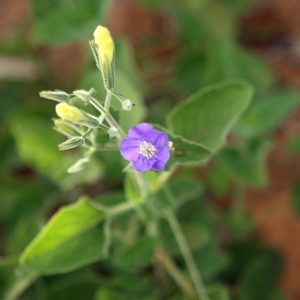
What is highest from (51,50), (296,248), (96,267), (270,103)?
(51,50)

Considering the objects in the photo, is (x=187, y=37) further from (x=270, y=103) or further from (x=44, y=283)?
(x=44, y=283)

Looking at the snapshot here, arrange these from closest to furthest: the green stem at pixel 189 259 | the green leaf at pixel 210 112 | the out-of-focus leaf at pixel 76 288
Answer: the green leaf at pixel 210 112 → the green stem at pixel 189 259 → the out-of-focus leaf at pixel 76 288

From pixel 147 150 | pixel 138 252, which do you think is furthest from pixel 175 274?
pixel 147 150

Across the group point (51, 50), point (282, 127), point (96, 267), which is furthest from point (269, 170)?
point (51, 50)

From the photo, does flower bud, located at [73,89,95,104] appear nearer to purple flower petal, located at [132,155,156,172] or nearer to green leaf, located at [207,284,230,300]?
purple flower petal, located at [132,155,156,172]

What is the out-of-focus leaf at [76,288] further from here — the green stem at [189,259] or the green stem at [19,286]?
the green stem at [189,259]

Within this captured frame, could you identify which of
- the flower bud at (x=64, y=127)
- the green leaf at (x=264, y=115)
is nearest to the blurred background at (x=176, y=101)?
the green leaf at (x=264, y=115)

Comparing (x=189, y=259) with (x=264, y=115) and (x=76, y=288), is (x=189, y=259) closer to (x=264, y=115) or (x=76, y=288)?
(x=76, y=288)
